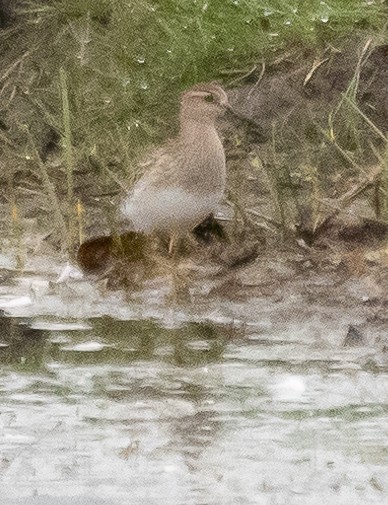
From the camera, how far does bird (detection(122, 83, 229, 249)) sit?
22.0 feet

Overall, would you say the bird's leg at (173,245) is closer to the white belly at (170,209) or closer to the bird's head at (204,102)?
the white belly at (170,209)

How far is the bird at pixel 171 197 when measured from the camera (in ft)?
21.9

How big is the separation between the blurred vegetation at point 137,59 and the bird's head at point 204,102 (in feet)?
2.58

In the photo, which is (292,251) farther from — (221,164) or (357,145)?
(357,145)

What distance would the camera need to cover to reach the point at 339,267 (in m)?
6.39

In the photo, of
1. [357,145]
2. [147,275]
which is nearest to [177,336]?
[147,275]

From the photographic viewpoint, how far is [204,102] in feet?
23.9

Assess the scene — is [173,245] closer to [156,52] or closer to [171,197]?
[171,197]

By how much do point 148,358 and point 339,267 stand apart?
1259 millimetres

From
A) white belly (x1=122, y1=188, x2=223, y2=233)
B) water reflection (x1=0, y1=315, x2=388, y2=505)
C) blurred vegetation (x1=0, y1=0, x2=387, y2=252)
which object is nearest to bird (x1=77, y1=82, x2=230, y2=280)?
white belly (x1=122, y1=188, x2=223, y2=233)

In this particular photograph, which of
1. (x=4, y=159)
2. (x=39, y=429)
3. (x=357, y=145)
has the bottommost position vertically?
(x=4, y=159)

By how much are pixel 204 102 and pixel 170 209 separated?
0.79 meters

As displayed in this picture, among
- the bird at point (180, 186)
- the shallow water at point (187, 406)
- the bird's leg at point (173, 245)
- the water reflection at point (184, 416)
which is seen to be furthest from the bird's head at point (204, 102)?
the water reflection at point (184, 416)

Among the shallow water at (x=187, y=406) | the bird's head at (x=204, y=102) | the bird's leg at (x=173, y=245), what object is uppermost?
the shallow water at (x=187, y=406)
